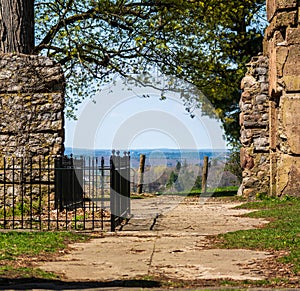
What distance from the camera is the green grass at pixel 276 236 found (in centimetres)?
820

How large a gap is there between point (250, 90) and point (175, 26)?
4015 mm

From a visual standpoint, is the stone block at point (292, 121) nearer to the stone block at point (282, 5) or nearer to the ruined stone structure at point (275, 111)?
the ruined stone structure at point (275, 111)

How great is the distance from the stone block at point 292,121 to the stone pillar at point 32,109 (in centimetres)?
474

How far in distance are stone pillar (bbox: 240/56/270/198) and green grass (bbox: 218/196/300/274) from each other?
11.6 feet

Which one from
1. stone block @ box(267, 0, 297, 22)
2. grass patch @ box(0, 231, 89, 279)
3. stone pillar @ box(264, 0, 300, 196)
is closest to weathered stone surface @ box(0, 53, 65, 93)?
grass patch @ box(0, 231, 89, 279)

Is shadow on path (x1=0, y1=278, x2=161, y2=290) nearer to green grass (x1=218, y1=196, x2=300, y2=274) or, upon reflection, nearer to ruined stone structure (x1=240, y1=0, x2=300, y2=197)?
green grass (x1=218, y1=196, x2=300, y2=274)

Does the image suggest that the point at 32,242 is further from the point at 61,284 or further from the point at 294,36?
the point at 294,36

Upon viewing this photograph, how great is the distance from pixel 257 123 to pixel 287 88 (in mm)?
2121

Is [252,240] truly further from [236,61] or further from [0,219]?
[236,61]

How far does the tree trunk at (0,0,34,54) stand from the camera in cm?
1476

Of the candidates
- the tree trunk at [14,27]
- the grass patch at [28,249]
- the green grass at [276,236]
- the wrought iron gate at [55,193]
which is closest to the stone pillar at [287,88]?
the green grass at [276,236]

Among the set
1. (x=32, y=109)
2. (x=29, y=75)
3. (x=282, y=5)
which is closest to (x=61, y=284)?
(x=32, y=109)

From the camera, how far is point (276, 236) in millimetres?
9242

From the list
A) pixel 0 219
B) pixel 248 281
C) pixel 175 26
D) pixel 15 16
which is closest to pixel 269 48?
pixel 175 26
